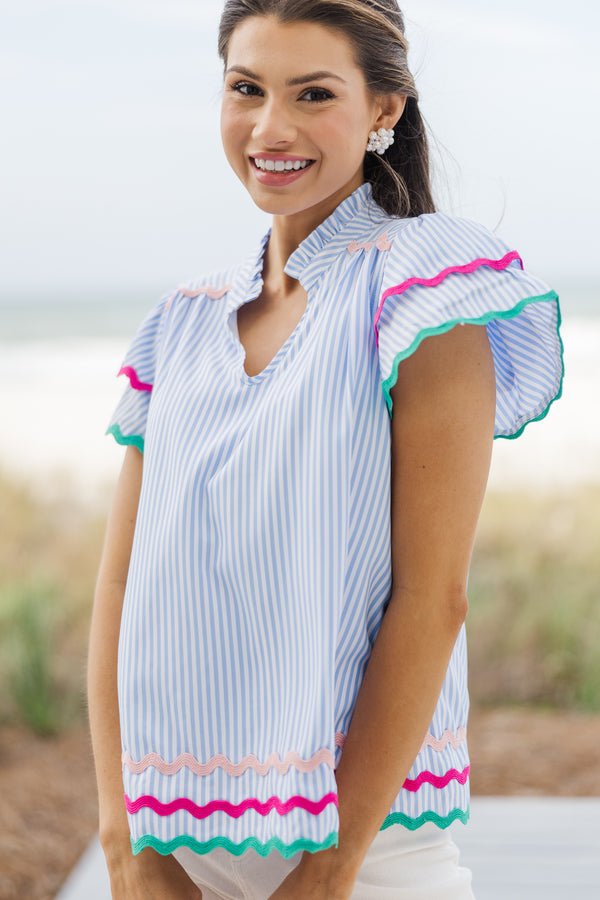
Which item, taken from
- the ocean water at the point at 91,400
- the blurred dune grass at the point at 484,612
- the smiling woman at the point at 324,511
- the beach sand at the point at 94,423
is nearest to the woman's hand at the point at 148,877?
the smiling woman at the point at 324,511

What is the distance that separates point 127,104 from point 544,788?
1085cm

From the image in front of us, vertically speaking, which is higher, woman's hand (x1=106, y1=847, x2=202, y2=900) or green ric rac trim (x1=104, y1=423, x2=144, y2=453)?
green ric rac trim (x1=104, y1=423, x2=144, y2=453)

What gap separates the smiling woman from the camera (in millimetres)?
925

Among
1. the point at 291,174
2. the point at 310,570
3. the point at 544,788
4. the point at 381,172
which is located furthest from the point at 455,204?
the point at 544,788

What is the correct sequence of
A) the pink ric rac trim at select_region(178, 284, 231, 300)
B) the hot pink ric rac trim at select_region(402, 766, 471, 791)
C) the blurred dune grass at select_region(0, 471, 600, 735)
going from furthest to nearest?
the blurred dune grass at select_region(0, 471, 600, 735) < the pink ric rac trim at select_region(178, 284, 231, 300) < the hot pink ric rac trim at select_region(402, 766, 471, 791)

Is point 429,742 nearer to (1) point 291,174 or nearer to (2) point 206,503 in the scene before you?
(2) point 206,503

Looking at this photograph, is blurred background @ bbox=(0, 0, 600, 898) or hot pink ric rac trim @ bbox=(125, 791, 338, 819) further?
blurred background @ bbox=(0, 0, 600, 898)

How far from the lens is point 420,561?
3.07ft

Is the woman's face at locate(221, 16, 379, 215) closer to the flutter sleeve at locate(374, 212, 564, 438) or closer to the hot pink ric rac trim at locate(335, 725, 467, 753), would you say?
the flutter sleeve at locate(374, 212, 564, 438)

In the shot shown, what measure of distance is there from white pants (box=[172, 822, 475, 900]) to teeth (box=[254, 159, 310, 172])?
0.62 m

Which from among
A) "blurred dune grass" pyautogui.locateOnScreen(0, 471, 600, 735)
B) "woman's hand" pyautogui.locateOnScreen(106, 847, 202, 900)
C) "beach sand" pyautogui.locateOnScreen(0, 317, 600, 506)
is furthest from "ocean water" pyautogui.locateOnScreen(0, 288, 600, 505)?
"woman's hand" pyautogui.locateOnScreen(106, 847, 202, 900)

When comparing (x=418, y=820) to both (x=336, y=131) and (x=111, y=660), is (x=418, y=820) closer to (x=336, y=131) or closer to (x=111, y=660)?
(x=111, y=660)

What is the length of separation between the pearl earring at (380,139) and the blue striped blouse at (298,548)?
68 millimetres

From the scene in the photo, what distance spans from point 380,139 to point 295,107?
0.11 m
